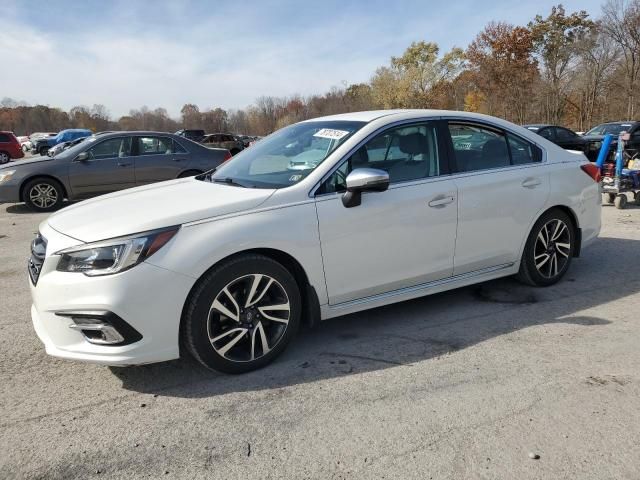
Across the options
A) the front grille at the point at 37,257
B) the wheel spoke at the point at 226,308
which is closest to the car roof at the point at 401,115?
the wheel spoke at the point at 226,308

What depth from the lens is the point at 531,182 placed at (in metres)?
4.32

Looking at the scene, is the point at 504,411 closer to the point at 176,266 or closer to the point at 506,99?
the point at 176,266

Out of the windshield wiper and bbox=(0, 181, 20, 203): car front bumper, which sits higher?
the windshield wiper

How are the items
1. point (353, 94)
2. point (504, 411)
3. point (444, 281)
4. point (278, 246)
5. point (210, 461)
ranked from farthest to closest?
point (353, 94), point (444, 281), point (278, 246), point (504, 411), point (210, 461)

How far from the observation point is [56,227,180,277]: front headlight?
281 cm

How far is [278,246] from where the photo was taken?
10.4 feet

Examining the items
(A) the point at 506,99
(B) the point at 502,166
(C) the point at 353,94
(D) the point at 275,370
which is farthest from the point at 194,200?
(C) the point at 353,94

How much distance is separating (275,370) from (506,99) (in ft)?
136

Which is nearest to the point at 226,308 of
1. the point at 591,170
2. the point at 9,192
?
the point at 591,170

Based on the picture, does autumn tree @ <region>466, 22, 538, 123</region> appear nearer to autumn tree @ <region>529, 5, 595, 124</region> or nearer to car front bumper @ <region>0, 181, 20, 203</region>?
autumn tree @ <region>529, 5, 595, 124</region>

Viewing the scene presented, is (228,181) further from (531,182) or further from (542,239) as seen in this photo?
(542,239)

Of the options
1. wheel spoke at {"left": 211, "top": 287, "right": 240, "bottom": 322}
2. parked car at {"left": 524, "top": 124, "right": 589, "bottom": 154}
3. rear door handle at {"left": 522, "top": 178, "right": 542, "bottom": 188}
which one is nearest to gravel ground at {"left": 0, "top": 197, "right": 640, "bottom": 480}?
wheel spoke at {"left": 211, "top": 287, "right": 240, "bottom": 322}

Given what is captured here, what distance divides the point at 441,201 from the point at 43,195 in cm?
895

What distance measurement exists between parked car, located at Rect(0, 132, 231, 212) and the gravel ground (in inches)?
255
